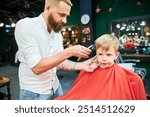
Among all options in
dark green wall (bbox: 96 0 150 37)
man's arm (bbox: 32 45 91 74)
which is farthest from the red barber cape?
dark green wall (bbox: 96 0 150 37)

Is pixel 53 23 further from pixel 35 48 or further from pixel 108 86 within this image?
pixel 108 86

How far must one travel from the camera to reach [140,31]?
4.89 meters

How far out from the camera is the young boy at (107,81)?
4.21 feet

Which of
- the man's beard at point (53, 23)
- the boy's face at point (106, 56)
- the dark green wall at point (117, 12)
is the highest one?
the dark green wall at point (117, 12)

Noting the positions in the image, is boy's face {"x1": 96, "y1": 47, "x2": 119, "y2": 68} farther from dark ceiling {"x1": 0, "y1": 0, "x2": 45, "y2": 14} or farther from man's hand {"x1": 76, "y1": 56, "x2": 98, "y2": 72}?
dark ceiling {"x1": 0, "y1": 0, "x2": 45, "y2": 14}

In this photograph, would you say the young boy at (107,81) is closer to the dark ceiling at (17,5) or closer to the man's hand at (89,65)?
the man's hand at (89,65)

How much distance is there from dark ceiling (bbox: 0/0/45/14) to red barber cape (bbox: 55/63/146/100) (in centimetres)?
513

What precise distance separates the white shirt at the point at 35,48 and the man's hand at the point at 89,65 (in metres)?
0.21

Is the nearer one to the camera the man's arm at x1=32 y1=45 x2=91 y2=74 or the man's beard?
the man's arm at x1=32 y1=45 x2=91 y2=74

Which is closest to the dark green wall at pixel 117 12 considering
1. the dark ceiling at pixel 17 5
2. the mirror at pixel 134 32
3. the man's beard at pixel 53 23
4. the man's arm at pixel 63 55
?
the mirror at pixel 134 32

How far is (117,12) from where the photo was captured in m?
5.32

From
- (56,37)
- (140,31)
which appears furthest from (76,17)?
(56,37)

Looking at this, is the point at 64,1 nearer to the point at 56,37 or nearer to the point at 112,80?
the point at 56,37

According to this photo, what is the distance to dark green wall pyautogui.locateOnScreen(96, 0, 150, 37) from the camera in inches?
195
